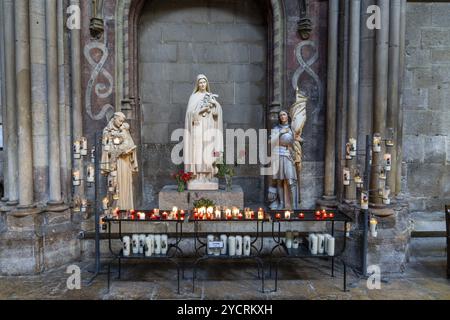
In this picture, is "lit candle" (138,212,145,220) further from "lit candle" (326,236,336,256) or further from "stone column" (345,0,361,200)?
"stone column" (345,0,361,200)

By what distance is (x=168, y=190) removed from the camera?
630cm

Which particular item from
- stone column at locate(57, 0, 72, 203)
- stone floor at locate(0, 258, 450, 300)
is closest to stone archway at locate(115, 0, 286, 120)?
stone column at locate(57, 0, 72, 203)

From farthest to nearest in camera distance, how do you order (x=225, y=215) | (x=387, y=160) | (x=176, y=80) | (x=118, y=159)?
(x=176, y=80), (x=118, y=159), (x=387, y=160), (x=225, y=215)

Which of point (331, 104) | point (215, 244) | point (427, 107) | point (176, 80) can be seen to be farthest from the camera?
point (176, 80)

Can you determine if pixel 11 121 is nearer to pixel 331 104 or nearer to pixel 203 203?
pixel 203 203

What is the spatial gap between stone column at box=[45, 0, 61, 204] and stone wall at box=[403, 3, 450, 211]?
20.6 feet

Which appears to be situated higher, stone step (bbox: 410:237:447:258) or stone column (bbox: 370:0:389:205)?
stone column (bbox: 370:0:389:205)

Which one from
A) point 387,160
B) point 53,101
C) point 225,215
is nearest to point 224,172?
point 225,215

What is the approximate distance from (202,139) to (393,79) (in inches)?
128

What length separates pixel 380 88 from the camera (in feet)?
17.6

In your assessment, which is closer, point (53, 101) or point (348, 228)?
point (348, 228)

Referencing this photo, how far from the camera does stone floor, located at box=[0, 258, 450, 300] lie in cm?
449

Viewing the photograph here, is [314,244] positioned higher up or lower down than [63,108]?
lower down

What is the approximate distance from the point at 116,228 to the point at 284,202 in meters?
2.95
